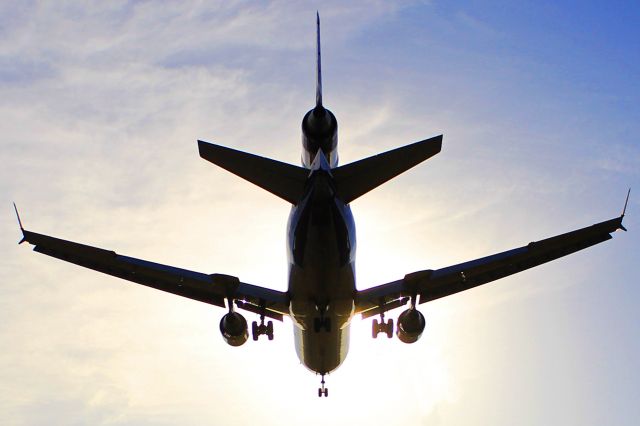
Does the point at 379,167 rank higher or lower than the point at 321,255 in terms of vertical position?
higher

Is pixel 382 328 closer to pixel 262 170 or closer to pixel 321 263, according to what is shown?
pixel 321 263

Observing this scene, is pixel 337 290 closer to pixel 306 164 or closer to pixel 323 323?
pixel 323 323

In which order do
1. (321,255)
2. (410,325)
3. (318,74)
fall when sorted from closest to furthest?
(321,255) < (318,74) < (410,325)

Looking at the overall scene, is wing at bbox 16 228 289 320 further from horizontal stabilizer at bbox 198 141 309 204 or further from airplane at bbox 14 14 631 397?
horizontal stabilizer at bbox 198 141 309 204

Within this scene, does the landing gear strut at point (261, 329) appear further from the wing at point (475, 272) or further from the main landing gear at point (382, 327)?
the main landing gear at point (382, 327)

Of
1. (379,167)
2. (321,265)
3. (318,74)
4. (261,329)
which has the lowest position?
(321,265)

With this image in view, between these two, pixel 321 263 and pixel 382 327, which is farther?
pixel 382 327

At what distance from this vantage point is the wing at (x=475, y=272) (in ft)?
75.1

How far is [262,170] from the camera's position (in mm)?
19766

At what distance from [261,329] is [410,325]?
5262 millimetres

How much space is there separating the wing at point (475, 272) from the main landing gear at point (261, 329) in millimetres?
3194

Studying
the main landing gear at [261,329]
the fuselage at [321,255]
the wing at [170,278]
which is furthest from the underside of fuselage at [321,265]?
the wing at [170,278]

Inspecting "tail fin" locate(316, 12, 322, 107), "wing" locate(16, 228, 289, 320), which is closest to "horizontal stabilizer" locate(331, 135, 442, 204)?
"tail fin" locate(316, 12, 322, 107)

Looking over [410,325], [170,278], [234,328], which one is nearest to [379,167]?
[410,325]
